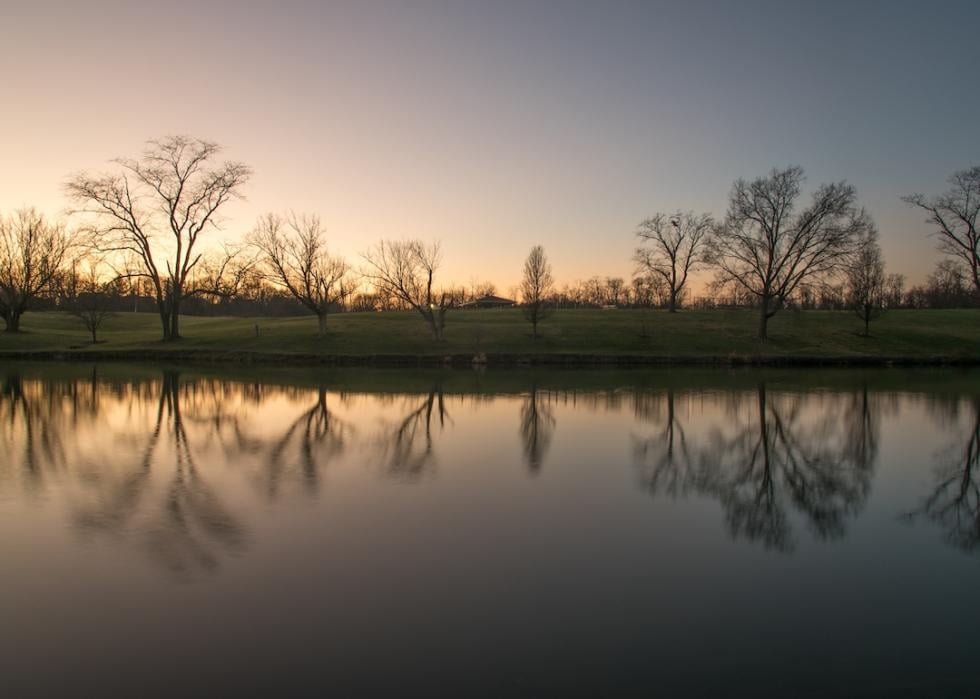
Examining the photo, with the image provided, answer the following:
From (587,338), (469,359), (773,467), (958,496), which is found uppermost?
(587,338)

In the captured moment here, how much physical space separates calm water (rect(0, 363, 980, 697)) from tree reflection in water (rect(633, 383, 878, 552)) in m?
0.08

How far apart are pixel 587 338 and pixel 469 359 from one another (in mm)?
11049

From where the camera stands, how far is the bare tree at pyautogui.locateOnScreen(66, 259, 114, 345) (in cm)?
5169

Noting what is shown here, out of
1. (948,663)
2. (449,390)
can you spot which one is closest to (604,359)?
(449,390)

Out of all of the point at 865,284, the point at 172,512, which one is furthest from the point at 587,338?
the point at 172,512

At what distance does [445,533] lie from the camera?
27.4 ft

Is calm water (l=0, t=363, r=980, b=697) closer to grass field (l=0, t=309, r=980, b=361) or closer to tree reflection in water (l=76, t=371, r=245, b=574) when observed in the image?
tree reflection in water (l=76, t=371, r=245, b=574)

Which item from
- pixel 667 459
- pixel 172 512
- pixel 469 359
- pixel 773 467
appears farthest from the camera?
pixel 469 359

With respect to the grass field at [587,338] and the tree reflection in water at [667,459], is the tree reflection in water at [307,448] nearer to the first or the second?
the tree reflection in water at [667,459]

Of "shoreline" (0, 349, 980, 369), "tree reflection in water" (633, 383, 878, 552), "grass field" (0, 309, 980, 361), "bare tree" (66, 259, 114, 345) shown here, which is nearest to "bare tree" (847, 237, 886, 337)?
"grass field" (0, 309, 980, 361)

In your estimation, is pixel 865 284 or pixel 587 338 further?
A: pixel 865 284

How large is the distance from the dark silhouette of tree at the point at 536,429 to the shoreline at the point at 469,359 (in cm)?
1829

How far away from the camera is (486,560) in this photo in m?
7.41

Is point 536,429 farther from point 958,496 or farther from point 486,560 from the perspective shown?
point 486,560
